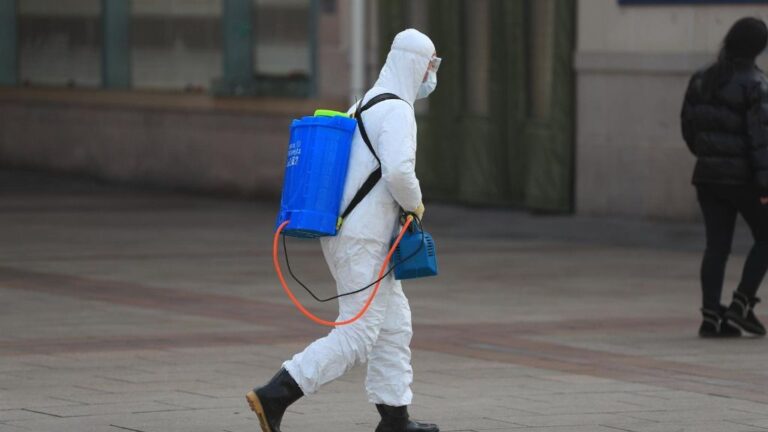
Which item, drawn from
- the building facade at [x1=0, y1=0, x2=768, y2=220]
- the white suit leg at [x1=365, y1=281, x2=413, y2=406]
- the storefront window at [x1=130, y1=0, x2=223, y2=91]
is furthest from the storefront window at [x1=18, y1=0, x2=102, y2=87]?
the white suit leg at [x1=365, y1=281, x2=413, y2=406]

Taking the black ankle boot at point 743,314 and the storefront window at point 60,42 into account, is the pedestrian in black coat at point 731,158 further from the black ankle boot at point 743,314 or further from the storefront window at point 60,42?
the storefront window at point 60,42

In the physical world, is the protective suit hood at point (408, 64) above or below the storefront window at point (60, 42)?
above

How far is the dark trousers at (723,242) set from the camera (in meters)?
10.4

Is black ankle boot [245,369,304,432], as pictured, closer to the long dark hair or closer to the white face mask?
the white face mask

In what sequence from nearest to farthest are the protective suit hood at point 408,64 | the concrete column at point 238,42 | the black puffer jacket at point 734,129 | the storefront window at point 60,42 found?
1. the protective suit hood at point 408,64
2. the black puffer jacket at point 734,129
3. the concrete column at point 238,42
4. the storefront window at point 60,42

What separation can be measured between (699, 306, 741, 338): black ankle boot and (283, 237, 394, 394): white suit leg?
373 centimetres

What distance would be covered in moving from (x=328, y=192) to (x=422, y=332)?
3.70 metres

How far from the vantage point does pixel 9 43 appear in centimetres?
2473

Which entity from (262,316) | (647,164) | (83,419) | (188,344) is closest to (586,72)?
(647,164)

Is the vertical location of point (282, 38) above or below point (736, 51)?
below

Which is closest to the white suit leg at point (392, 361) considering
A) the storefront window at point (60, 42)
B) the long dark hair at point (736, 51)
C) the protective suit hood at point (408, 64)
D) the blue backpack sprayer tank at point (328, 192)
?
the blue backpack sprayer tank at point (328, 192)

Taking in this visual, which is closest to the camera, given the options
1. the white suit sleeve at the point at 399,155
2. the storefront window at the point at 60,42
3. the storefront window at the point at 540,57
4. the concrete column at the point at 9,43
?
the white suit sleeve at the point at 399,155

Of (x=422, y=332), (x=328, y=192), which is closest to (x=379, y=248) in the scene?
(x=328, y=192)

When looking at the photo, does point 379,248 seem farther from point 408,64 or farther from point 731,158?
point 731,158
